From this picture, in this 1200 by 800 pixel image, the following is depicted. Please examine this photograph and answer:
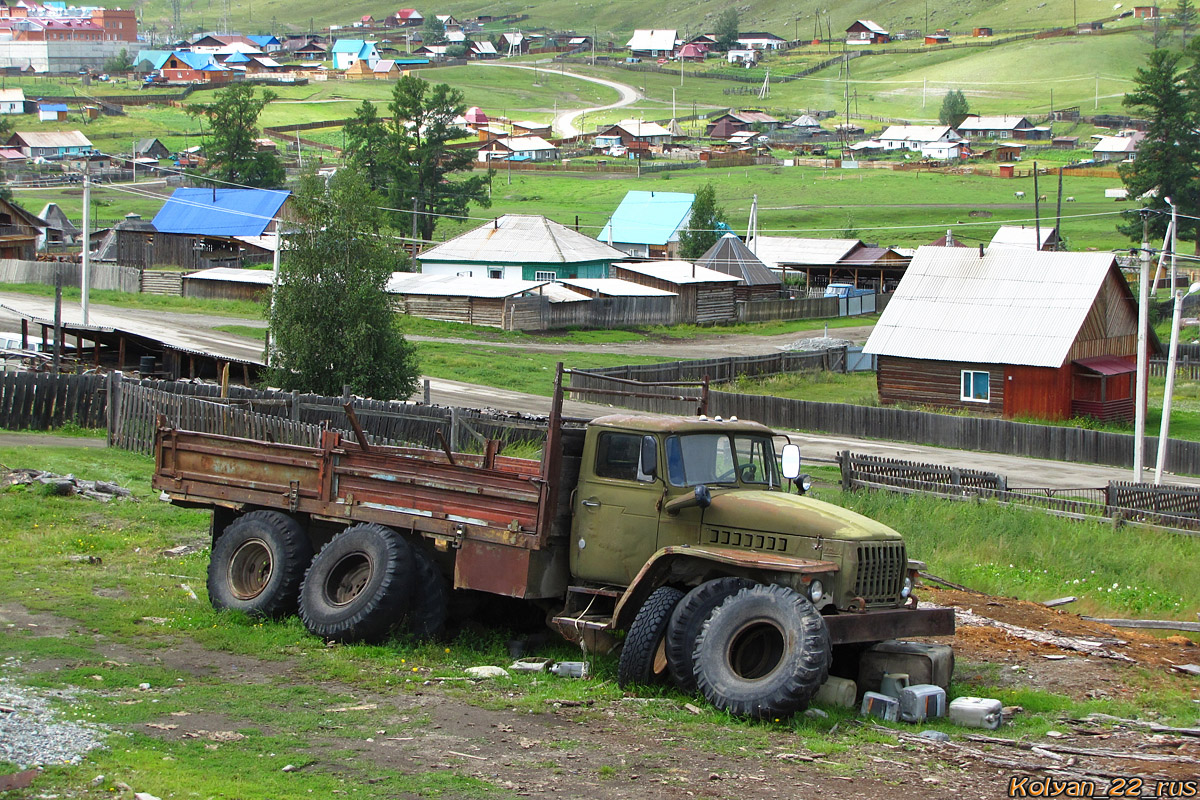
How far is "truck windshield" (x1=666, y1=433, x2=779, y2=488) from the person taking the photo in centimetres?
1238

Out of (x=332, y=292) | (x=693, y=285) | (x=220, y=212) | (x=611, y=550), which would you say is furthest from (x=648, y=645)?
(x=220, y=212)

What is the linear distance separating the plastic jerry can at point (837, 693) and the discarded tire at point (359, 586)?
4.32 meters

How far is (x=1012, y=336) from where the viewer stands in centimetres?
4434

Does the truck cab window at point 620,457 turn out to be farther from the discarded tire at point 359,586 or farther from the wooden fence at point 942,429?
the wooden fence at point 942,429

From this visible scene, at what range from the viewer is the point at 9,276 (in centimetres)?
6544

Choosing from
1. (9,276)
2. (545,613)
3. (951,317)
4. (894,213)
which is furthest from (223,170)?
(545,613)

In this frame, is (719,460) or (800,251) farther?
(800,251)

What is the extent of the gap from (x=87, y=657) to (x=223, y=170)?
89.0 metres

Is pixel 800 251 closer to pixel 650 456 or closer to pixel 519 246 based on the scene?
pixel 519 246

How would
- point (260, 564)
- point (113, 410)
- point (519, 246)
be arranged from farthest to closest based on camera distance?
point (519, 246) → point (113, 410) → point (260, 564)

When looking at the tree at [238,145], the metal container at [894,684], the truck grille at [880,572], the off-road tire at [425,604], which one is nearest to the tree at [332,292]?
the off-road tire at [425,604]

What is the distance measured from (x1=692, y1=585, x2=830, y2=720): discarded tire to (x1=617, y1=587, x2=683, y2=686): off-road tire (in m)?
0.44

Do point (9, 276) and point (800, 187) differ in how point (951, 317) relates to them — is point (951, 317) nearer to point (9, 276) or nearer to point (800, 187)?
point (9, 276)

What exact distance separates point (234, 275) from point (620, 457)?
57.0 metres
